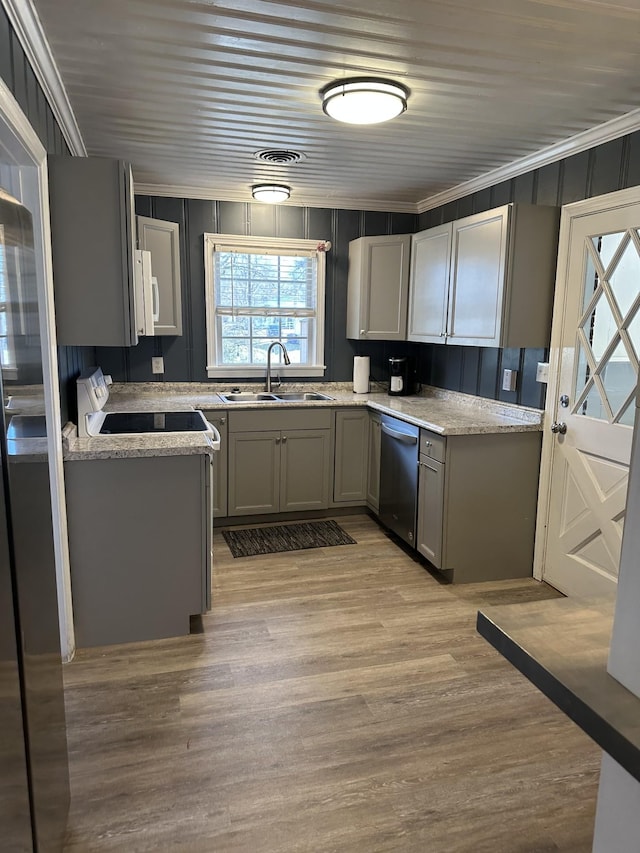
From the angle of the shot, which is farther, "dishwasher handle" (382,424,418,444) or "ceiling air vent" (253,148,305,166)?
"dishwasher handle" (382,424,418,444)

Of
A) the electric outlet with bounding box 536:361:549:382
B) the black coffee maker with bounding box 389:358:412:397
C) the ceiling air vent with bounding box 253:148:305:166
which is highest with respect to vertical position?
the ceiling air vent with bounding box 253:148:305:166

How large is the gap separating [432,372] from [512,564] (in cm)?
174

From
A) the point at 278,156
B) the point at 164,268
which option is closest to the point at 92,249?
the point at 278,156

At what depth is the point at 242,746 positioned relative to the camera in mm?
2057

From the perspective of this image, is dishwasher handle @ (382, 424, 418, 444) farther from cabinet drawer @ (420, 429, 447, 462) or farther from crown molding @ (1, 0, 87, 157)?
crown molding @ (1, 0, 87, 157)

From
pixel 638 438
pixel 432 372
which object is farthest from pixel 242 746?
pixel 432 372

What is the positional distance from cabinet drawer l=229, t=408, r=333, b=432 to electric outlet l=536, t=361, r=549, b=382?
1.51 m

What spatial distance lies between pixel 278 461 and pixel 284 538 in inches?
21.9

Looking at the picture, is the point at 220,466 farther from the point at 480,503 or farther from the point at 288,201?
the point at 288,201

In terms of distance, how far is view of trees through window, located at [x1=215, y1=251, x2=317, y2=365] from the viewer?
4582mm

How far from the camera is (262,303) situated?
470 cm

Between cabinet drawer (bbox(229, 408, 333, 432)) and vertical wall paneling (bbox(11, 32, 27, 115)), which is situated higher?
vertical wall paneling (bbox(11, 32, 27, 115))

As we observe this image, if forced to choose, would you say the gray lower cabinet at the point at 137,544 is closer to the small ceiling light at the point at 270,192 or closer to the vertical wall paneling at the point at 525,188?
the small ceiling light at the point at 270,192

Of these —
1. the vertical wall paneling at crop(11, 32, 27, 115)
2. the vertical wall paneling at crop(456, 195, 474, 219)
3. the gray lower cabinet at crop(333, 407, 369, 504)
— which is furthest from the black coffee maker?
the vertical wall paneling at crop(11, 32, 27, 115)
